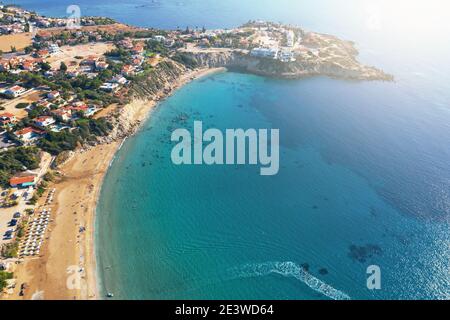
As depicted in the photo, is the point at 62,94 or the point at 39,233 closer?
the point at 39,233

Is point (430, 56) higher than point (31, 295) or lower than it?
higher

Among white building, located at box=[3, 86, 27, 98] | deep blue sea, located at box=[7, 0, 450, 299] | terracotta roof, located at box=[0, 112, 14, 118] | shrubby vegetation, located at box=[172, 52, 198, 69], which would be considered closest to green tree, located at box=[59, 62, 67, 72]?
white building, located at box=[3, 86, 27, 98]

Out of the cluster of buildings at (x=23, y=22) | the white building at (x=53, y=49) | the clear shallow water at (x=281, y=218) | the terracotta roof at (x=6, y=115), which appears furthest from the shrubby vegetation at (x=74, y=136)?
the cluster of buildings at (x=23, y=22)

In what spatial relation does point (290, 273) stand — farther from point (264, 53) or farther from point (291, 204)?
point (264, 53)

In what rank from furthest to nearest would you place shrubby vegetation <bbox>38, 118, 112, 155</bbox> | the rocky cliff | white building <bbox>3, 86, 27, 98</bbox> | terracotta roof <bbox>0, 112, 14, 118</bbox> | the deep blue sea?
the rocky cliff, white building <bbox>3, 86, 27, 98</bbox>, terracotta roof <bbox>0, 112, 14, 118</bbox>, shrubby vegetation <bbox>38, 118, 112, 155</bbox>, the deep blue sea

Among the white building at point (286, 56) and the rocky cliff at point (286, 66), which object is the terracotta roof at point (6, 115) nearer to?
the rocky cliff at point (286, 66)

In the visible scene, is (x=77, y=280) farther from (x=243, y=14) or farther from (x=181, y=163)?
(x=243, y=14)

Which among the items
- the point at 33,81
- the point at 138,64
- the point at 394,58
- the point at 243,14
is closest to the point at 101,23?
the point at 138,64

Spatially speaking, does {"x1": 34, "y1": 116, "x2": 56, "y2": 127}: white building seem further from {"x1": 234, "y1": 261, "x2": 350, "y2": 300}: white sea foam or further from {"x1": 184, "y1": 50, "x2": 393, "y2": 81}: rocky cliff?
{"x1": 184, "y1": 50, "x2": 393, "y2": 81}: rocky cliff
